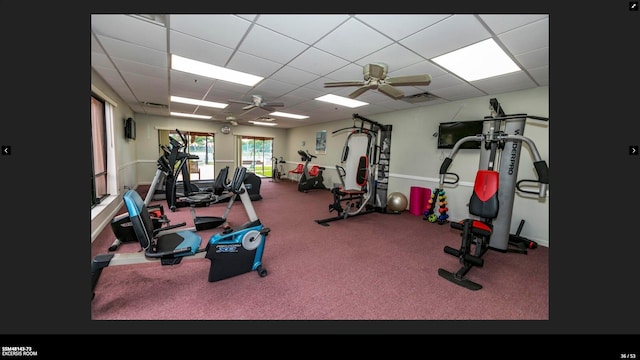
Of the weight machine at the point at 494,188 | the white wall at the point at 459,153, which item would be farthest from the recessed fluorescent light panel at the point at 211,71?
the white wall at the point at 459,153

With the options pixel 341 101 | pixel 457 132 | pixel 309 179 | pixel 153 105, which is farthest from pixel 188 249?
pixel 309 179

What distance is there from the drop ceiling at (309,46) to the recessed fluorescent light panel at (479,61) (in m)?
0.09

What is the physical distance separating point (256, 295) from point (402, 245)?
2132mm

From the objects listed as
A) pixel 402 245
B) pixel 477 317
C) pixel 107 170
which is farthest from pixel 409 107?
pixel 107 170

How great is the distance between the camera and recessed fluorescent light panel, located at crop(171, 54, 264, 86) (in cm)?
305

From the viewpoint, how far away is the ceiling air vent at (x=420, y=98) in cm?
412

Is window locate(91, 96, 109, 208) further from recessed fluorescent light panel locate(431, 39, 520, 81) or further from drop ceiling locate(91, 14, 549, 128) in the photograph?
recessed fluorescent light panel locate(431, 39, 520, 81)

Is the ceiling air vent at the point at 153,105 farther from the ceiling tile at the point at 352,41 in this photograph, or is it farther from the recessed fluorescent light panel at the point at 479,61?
the recessed fluorescent light panel at the point at 479,61

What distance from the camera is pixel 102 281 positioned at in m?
2.16

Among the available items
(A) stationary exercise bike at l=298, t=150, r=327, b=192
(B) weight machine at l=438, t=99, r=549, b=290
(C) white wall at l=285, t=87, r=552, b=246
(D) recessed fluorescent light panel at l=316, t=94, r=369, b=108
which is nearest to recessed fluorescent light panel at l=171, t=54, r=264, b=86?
(D) recessed fluorescent light panel at l=316, t=94, r=369, b=108

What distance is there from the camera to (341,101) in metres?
4.92

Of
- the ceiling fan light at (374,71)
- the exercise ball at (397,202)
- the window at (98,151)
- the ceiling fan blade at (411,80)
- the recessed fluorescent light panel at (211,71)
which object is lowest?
the exercise ball at (397,202)

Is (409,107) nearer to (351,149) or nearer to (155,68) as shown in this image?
(351,149)

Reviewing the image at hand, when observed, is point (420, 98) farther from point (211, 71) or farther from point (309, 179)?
point (309, 179)
